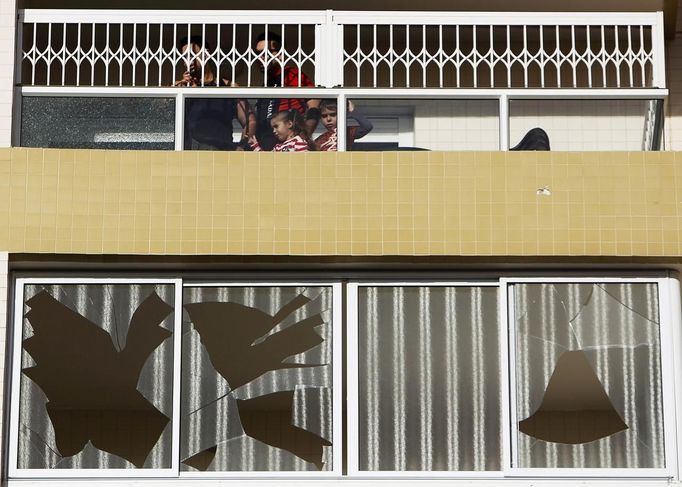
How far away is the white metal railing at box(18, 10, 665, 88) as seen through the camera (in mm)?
10281

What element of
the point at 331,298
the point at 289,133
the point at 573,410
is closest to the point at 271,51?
the point at 289,133

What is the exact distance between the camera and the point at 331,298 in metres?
10.2

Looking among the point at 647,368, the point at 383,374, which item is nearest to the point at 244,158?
the point at 383,374

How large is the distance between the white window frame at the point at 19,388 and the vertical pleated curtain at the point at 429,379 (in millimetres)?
1455

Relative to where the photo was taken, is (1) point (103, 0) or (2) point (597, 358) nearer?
(2) point (597, 358)

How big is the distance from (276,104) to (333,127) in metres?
0.50

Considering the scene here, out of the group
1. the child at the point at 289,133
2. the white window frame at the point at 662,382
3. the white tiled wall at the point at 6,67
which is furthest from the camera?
the child at the point at 289,133

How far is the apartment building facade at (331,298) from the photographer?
9898 millimetres

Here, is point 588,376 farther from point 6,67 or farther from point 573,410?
point 6,67

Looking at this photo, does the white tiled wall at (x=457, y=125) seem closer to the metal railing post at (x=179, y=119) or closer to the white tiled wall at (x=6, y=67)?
the metal railing post at (x=179, y=119)

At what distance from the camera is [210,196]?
32.7ft

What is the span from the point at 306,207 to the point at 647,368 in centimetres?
301

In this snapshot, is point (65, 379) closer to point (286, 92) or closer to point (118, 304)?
point (118, 304)

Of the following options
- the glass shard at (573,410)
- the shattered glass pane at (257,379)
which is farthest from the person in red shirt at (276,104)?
the glass shard at (573,410)
